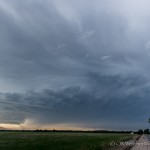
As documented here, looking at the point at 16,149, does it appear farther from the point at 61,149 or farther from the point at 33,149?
the point at 61,149

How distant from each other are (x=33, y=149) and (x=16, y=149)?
2504mm

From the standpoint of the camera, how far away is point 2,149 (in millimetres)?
47938

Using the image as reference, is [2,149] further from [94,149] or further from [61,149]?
[94,149]

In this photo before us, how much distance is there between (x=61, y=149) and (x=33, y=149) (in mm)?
4462

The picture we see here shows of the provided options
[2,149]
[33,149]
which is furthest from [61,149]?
[2,149]

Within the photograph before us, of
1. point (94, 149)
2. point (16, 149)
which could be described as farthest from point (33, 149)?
point (94, 149)

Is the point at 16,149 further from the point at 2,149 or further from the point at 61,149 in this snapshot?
the point at 61,149

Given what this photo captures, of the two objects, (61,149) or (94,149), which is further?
(61,149)

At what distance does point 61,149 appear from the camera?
1989 inches

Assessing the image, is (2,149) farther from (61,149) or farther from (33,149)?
(61,149)

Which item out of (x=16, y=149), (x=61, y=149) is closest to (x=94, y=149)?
(x=61, y=149)

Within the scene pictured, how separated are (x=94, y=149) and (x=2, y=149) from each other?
13.3 m

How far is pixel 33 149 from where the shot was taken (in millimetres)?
48531

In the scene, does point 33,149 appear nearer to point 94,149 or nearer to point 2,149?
point 2,149
